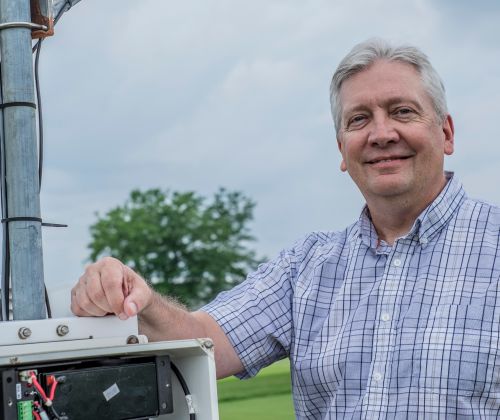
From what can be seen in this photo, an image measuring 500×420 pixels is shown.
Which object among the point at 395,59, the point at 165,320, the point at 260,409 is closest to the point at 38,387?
the point at 165,320

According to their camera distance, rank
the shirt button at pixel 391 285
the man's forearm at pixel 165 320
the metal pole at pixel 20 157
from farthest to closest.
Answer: the shirt button at pixel 391 285
the man's forearm at pixel 165 320
the metal pole at pixel 20 157

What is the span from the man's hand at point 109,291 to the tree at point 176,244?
4401cm

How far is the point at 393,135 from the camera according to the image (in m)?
2.58

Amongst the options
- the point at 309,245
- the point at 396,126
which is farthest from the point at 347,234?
the point at 396,126

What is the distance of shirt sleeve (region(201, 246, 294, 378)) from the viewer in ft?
8.77

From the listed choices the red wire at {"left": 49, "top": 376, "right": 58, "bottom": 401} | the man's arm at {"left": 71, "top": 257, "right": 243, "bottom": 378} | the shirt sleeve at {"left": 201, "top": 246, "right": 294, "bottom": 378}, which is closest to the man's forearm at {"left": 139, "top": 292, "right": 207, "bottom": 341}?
the man's arm at {"left": 71, "top": 257, "right": 243, "bottom": 378}

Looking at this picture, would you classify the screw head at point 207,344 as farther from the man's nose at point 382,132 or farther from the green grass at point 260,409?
the green grass at point 260,409

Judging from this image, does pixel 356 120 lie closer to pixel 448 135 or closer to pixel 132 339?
pixel 448 135

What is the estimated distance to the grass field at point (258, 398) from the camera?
11242 mm

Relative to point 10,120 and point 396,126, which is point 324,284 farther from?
point 10,120

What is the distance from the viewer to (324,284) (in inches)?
107

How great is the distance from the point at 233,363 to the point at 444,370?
26.0 inches

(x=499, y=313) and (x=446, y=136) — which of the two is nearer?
(x=499, y=313)

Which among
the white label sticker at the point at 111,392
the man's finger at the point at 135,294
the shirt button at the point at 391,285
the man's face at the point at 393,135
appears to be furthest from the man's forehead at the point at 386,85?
the white label sticker at the point at 111,392
